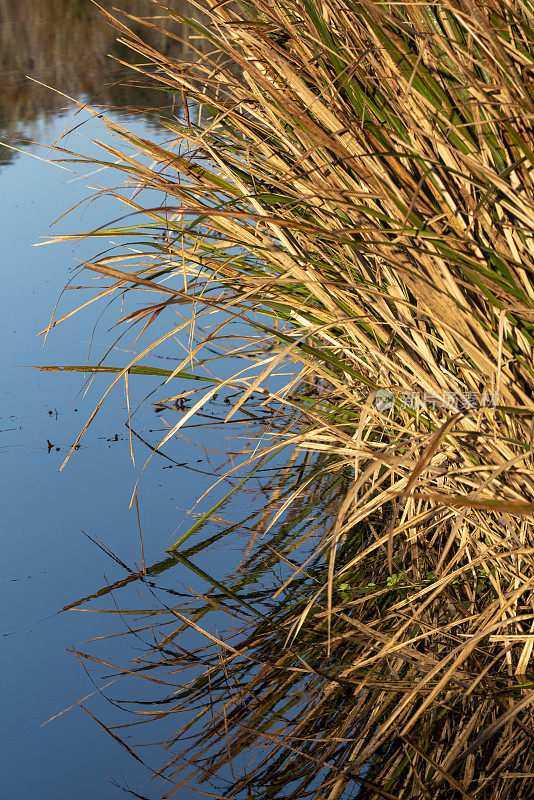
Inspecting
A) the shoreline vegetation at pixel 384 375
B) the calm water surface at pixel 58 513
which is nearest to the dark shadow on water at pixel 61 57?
the calm water surface at pixel 58 513

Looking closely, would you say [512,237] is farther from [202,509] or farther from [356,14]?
[202,509]

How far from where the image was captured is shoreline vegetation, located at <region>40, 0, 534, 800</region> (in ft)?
4.17

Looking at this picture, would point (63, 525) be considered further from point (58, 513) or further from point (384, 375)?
point (384, 375)

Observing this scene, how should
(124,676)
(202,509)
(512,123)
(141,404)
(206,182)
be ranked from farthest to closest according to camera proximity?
(141,404) → (202,509) → (206,182) → (124,676) → (512,123)

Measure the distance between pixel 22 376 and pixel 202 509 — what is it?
0.97 meters

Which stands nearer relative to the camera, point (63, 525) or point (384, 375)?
point (384, 375)

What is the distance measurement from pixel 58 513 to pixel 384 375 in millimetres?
873

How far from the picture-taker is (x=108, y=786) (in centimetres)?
137

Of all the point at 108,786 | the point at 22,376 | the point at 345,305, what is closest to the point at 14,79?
the point at 22,376

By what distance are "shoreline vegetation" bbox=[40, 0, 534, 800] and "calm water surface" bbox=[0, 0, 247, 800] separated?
0.10 metres

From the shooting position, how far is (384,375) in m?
1.57

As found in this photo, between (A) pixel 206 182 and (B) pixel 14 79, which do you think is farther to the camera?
(B) pixel 14 79

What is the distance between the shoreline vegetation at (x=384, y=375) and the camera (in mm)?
1271

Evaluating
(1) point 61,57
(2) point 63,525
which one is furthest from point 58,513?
(1) point 61,57
